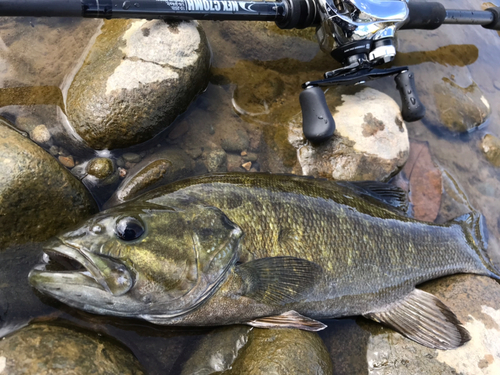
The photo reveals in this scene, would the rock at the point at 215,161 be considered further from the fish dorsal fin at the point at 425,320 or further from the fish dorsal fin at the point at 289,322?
the fish dorsal fin at the point at 425,320

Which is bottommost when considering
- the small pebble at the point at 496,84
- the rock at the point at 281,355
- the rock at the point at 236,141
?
the rock at the point at 281,355

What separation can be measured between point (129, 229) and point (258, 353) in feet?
4.05

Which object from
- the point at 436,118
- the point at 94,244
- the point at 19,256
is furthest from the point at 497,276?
the point at 19,256

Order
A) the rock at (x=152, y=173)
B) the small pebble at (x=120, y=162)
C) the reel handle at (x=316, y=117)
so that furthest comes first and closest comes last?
the reel handle at (x=316, y=117) < the small pebble at (x=120, y=162) < the rock at (x=152, y=173)

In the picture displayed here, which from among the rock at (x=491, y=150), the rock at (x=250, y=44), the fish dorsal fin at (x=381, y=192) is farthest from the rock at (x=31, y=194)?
the rock at (x=491, y=150)

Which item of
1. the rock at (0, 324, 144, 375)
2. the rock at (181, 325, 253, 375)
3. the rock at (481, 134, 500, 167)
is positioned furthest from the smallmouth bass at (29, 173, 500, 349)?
the rock at (481, 134, 500, 167)

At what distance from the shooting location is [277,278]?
2.59 metres

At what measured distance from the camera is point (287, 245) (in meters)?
2.64

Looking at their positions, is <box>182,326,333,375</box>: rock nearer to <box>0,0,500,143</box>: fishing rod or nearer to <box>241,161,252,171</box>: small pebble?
<box>241,161,252,171</box>: small pebble

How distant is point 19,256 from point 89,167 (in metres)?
0.86

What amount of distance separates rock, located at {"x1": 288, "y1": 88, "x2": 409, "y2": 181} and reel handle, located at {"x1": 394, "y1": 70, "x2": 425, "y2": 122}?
0.35 ft

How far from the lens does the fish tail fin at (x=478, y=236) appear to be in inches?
136

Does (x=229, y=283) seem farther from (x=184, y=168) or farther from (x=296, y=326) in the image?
(x=184, y=168)

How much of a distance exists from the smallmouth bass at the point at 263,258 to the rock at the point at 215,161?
0.71 m
